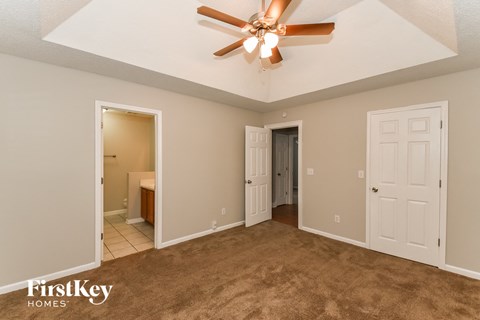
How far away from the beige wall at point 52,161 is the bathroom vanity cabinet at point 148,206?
34.1 inches

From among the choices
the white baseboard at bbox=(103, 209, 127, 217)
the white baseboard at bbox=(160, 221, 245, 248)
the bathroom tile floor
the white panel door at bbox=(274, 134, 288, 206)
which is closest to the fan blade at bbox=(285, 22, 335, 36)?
the white baseboard at bbox=(160, 221, 245, 248)

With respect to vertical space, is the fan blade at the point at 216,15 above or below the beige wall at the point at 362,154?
above

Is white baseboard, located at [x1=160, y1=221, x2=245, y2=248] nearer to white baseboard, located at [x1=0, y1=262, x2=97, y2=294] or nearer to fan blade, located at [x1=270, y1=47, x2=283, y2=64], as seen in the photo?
white baseboard, located at [x1=0, y1=262, x2=97, y2=294]

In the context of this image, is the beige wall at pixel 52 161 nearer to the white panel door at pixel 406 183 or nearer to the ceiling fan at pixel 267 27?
the ceiling fan at pixel 267 27

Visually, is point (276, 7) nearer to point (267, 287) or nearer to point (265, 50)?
point (265, 50)

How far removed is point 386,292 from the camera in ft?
7.34

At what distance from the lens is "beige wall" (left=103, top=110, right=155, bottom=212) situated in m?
5.11

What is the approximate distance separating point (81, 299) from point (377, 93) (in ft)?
14.8

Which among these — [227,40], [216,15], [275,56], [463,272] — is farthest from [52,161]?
[463,272]

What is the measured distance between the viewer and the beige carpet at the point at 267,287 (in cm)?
194

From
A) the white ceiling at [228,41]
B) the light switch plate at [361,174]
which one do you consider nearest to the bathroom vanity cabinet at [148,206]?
the white ceiling at [228,41]

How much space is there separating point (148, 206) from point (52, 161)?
6.74 feet

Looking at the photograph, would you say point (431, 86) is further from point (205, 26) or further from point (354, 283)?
point (205, 26)

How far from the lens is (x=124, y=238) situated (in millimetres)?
3719
